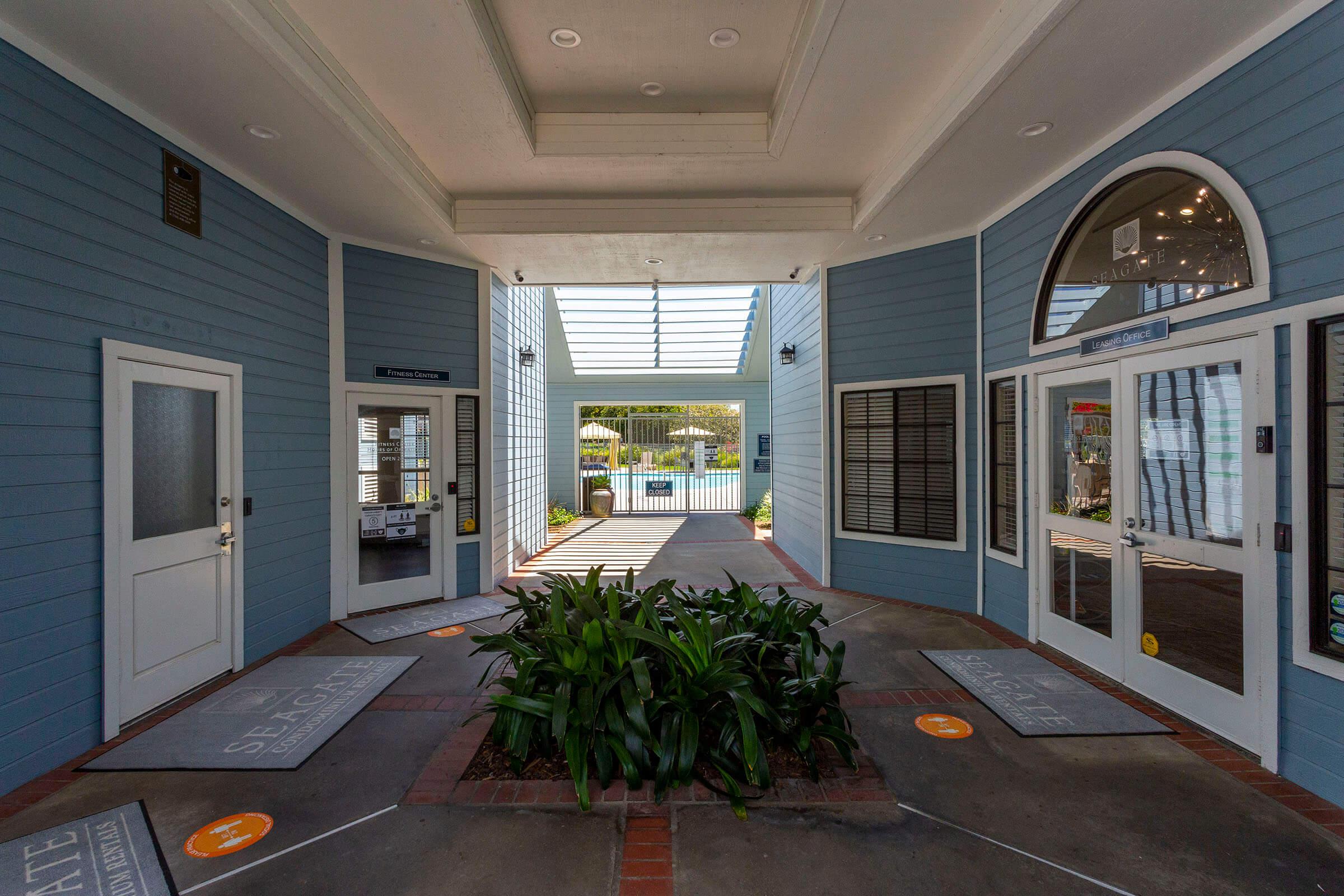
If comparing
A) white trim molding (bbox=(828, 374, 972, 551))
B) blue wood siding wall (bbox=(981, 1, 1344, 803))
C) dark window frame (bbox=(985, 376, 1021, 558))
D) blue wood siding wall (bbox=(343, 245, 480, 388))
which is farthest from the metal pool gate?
blue wood siding wall (bbox=(981, 1, 1344, 803))

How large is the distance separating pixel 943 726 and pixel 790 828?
4.21ft

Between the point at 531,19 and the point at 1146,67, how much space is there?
307 cm

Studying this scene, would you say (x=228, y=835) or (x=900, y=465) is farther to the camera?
(x=900, y=465)

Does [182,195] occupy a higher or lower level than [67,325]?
higher

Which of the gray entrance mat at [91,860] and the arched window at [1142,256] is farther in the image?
the arched window at [1142,256]

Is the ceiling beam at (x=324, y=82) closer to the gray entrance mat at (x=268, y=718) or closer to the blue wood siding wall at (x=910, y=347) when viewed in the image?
the gray entrance mat at (x=268, y=718)

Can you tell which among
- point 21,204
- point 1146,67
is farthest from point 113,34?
point 1146,67

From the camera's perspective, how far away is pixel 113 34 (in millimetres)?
2717

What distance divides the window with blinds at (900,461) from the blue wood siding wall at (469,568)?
11.8 feet

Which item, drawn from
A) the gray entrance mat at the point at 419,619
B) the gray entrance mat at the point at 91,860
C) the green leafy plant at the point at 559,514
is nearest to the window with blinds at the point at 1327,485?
the gray entrance mat at the point at 91,860

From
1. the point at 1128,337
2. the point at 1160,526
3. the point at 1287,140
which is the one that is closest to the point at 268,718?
the point at 1160,526

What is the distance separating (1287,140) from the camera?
2715 mm

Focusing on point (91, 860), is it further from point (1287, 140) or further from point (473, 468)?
point (1287, 140)

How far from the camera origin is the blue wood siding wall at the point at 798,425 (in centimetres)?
658
